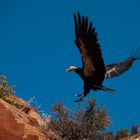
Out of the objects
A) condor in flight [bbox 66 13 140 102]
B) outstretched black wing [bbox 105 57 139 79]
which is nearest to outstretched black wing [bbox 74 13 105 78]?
condor in flight [bbox 66 13 140 102]

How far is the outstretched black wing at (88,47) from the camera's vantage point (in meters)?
9.44

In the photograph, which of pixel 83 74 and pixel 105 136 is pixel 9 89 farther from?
pixel 83 74

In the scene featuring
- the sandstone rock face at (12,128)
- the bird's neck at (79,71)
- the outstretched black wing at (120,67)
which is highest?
the outstretched black wing at (120,67)

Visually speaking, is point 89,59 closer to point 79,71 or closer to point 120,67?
point 79,71

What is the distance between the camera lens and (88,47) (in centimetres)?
1008

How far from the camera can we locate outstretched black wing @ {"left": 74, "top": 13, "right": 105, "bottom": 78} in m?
9.44

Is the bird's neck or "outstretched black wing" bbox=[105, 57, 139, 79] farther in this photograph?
"outstretched black wing" bbox=[105, 57, 139, 79]

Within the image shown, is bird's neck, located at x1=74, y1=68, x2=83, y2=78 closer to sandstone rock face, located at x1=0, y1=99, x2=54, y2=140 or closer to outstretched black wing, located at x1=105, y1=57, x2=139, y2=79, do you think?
outstretched black wing, located at x1=105, y1=57, x2=139, y2=79

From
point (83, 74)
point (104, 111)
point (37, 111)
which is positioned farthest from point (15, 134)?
point (37, 111)

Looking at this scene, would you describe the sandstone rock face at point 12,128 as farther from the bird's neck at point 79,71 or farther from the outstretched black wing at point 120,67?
the outstretched black wing at point 120,67

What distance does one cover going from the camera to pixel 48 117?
15.1m

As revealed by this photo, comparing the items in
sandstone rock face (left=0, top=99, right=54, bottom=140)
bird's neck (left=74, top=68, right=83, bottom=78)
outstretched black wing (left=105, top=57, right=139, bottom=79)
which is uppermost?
outstretched black wing (left=105, top=57, right=139, bottom=79)

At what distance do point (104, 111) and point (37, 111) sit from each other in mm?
5437

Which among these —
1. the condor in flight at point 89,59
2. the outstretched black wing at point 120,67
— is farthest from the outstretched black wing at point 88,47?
the outstretched black wing at point 120,67
